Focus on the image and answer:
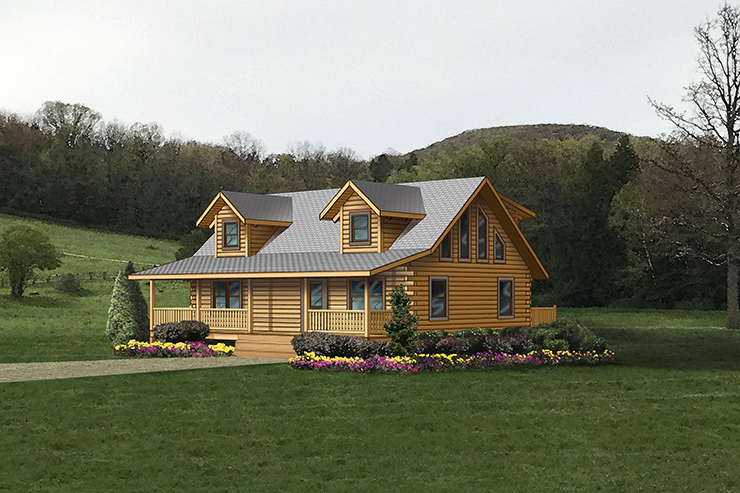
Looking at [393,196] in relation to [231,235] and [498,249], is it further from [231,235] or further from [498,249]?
[231,235]

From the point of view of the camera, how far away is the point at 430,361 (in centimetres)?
2533

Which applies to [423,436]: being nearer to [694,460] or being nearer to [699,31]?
[694,460]

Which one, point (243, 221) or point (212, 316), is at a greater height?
point (243, 221)

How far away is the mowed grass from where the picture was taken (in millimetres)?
12453

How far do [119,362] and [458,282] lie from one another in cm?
1261

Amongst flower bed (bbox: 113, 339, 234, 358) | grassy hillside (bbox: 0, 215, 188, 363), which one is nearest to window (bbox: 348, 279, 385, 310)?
flower bed (bbox: 113, 339, 234, 358)

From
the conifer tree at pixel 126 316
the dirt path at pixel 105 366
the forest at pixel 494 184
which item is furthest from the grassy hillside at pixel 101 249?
the dirt path at pixel 105 366

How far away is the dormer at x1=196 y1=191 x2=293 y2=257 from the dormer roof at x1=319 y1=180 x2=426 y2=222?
11.2 ft

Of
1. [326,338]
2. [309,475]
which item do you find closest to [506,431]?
[309,475]

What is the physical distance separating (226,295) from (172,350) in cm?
400

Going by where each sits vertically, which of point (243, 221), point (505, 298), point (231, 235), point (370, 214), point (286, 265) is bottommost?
point (505, 298)

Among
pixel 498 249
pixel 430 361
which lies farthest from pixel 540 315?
pixel 430 361

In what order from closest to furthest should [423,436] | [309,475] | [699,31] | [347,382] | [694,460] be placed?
[309,475] < [694,460] < [423,436] < [347,382] < [699,31]

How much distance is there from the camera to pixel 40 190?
82438mm
